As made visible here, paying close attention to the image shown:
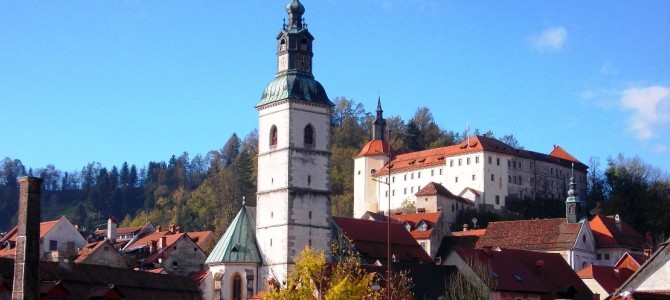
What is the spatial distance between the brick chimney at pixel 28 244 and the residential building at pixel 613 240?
7432 centimetres

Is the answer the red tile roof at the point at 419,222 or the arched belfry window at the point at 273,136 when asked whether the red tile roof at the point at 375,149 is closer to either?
the red tile roof at the point at 419,222

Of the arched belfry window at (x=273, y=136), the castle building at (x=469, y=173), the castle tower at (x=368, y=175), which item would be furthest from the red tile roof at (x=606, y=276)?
the castle tower at (x=368, y=175)

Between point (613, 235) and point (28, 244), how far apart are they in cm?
7945

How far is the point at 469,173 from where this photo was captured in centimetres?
13075

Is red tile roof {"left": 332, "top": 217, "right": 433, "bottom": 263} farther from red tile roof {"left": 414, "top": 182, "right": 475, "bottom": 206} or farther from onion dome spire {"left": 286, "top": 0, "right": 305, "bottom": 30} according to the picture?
red tile roof {"left": 414, "top": 182, "right": 475, "bottom": 206}

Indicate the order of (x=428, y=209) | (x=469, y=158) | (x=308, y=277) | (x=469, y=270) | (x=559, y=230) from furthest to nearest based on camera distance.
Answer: (x=469, y=158) < (x=428, y=209) < (x=559, y=230) < (x=469, y=270) < (x=308, y=277)

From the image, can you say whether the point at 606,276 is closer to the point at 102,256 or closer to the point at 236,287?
the point at 236,287

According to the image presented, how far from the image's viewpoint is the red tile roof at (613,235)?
104 metres

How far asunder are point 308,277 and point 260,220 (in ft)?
48.8

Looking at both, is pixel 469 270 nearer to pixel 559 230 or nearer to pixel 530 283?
pixel 530 283

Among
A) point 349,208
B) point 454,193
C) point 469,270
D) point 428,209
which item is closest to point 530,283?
point 469,270

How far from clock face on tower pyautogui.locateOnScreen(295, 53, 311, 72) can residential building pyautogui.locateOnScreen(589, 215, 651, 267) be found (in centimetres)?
4104

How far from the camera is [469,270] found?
6956 centimetres

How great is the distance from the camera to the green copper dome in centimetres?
7056
